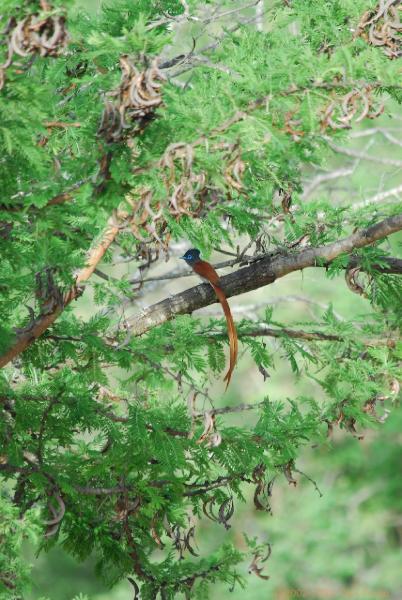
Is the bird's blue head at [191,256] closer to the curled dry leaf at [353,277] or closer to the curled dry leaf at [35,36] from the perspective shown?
the curled dry leaf at [353,277]

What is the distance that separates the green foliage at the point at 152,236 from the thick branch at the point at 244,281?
0.07 meters

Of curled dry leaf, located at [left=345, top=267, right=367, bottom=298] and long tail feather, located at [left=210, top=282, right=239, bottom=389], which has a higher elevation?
curled dry leaf, located at [left=345, top=267, right=367, bottom=298]

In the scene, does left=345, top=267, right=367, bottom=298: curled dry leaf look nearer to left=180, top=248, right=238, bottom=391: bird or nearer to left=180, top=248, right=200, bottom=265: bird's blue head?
left=180, top=248, right=238, bottom=391: bird

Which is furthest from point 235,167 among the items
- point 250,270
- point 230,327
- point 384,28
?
point 250,270

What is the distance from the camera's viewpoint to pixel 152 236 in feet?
13.5

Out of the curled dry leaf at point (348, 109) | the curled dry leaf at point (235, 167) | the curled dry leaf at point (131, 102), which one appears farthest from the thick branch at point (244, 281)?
the curled dry leaf at point (131, 102)

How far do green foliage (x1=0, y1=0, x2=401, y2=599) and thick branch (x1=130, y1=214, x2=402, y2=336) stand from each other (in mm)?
69

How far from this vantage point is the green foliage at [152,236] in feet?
10.4

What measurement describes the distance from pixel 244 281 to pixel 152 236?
1371 mm

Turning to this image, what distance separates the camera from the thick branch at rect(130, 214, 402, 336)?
5.13m

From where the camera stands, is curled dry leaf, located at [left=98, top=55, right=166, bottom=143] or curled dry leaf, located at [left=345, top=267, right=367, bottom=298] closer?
curled dry leaf, located at [left=98, top=55, right=166, bottom=143]

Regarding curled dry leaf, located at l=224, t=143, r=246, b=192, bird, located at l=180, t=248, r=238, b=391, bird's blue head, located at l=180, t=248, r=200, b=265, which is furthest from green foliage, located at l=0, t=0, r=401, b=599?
bird's blue head, located at l=180, t=248, r=200, b=265

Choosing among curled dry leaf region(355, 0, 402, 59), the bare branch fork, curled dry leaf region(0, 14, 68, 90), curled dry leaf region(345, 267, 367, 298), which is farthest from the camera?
curled dry leaf region(345, 267, 367, 298)

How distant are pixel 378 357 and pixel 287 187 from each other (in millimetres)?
1715
